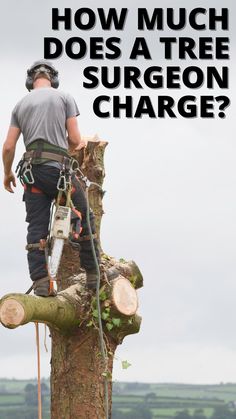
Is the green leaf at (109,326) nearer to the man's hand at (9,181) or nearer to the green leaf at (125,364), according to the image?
the green leaf at (125,364)

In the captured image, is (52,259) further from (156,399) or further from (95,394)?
(156,399)

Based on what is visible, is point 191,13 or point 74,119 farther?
point 191,13

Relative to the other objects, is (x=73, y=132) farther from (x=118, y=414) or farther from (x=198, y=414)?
(x=198, y=414)

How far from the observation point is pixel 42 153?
12.9 meters

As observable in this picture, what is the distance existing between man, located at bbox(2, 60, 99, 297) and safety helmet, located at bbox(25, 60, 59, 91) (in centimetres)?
1

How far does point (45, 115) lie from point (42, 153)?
40 centimetres

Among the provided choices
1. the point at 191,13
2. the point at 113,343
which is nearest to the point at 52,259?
the point at 113,343

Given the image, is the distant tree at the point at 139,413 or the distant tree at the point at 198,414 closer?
the distant tree at the point at 139,413

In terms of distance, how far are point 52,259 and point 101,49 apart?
8.04 meters

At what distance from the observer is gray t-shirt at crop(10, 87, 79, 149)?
1293cm

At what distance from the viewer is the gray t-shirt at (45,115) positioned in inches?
509

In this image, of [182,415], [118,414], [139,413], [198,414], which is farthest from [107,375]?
[198,414]

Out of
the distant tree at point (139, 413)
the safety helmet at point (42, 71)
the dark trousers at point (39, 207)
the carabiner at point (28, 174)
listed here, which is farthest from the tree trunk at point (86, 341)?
the distant tree at point (139, 413)

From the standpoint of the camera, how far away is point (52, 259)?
506 inches
